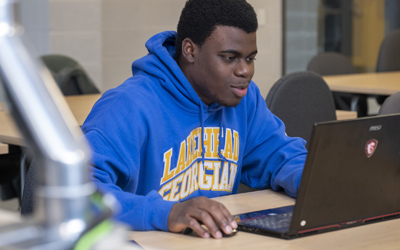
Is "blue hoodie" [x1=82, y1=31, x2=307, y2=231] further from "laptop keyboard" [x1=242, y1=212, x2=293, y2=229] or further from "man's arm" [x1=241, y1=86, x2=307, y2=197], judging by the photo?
"laptop keyboard" [x1=242, y1=212, x2=293, y2=229]

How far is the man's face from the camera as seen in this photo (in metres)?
1.39

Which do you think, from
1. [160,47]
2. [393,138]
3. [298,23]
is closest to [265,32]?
[298,23]

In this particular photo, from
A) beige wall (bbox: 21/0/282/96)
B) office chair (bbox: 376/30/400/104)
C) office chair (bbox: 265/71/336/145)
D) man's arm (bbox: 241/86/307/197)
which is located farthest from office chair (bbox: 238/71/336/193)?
→ office chair (bbox: 376/30/400/104)

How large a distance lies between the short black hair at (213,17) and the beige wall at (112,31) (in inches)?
95.4

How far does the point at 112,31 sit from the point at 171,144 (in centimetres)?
315

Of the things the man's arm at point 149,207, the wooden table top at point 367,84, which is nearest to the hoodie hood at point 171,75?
the man's arm at point 149,207

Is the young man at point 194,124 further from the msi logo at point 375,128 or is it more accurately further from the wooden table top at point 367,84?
the wooden table top at point 367,84

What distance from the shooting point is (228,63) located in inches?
55.2

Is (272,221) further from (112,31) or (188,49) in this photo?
(112,31)

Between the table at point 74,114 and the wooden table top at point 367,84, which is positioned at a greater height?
the table at point 74,114

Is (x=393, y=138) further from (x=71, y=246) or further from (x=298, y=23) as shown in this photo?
(x=298, y=23)

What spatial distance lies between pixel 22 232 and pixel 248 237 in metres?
0.70

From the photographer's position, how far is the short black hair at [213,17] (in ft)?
4.60

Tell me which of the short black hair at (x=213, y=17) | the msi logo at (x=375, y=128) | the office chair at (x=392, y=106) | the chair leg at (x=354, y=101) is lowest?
the chair leg at (x=354, y=101)
